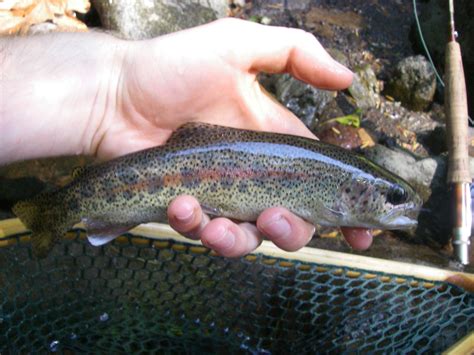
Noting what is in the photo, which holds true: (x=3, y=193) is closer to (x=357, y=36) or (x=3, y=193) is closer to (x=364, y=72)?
(x=364, y=72)

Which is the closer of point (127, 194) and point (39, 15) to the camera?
point (127, 194)

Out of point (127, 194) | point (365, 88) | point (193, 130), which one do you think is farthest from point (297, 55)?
point (365, 88)

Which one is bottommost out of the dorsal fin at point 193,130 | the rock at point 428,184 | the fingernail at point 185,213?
the rock at point 428,184

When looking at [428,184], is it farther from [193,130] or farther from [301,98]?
[193,130]

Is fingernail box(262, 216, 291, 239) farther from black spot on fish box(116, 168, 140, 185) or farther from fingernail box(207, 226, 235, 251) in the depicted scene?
black spot on fish box(116, 168, 140, 185)

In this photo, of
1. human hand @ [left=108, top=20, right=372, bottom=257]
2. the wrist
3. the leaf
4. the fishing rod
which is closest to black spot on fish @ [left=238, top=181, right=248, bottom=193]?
human hand @ [left=108, top=20, right=372, bottom=257]

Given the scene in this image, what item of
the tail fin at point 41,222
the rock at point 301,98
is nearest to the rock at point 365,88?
the rock at point 301,98

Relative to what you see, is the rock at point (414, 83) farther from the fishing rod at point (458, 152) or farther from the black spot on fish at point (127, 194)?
the black spot on fish at point (127, 194)
